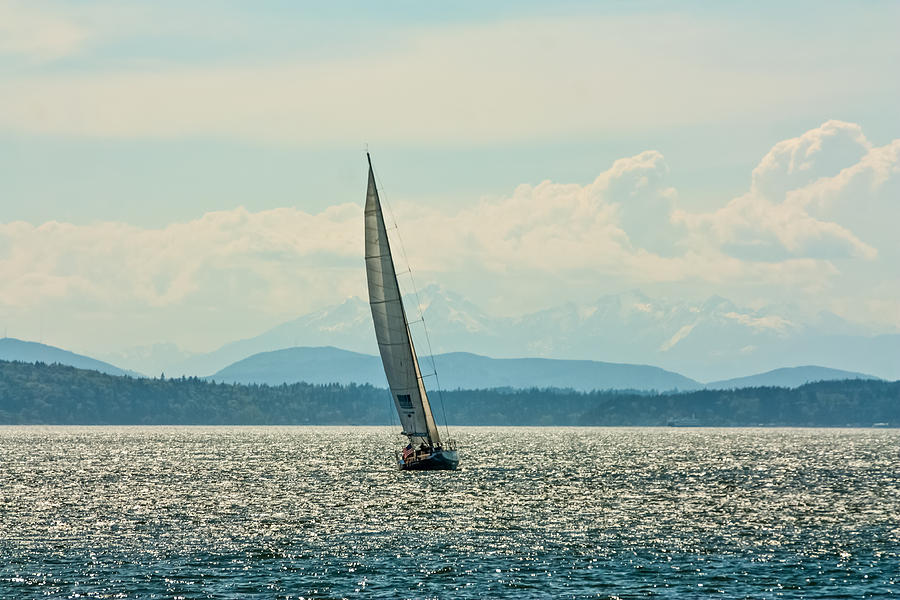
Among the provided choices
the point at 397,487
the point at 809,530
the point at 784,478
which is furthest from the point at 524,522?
the point at 784,478

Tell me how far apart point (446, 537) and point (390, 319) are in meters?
40.9

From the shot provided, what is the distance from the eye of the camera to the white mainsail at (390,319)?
11506cm

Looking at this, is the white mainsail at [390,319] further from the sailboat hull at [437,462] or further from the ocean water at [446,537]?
the ocean water at [446,537]

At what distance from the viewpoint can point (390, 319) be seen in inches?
4567

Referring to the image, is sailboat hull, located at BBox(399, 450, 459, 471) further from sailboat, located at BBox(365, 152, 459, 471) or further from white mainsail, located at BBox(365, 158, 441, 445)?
white mainsail, located at BBox(365, 158, 441, 445)

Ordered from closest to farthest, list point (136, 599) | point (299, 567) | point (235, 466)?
point (136, 599) → point (299, 567) → point (235, 466)

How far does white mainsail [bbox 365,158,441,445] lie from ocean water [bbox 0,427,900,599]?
866 cm

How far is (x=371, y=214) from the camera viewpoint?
115000 millimetres

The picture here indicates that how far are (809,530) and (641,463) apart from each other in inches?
3949

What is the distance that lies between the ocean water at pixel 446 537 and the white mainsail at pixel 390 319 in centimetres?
866

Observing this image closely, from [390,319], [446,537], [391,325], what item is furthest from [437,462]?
[446,537]

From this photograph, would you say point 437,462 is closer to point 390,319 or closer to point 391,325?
point 391,325

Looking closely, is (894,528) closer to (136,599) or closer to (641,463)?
(136,599)

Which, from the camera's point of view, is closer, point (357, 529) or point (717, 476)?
point (357, 529)
